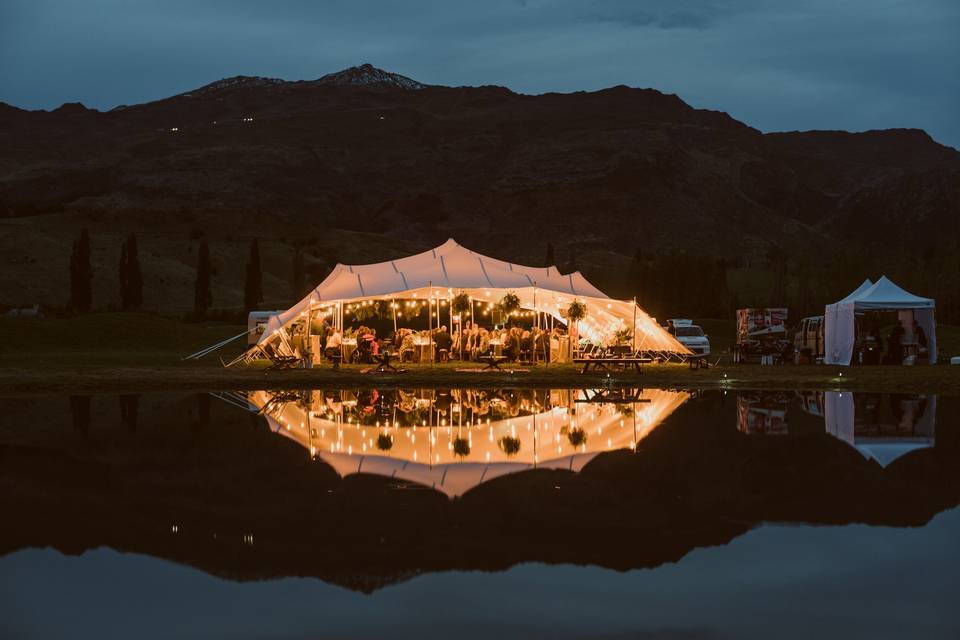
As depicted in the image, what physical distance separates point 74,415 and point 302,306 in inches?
549

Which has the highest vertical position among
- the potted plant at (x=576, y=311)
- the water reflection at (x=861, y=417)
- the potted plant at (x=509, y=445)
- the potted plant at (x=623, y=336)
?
the potted plant at (x=576, y=311)

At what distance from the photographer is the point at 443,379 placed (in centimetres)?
2534

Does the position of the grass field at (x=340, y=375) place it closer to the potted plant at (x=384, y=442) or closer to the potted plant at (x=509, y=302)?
the potted plant at (x=509, y=302)

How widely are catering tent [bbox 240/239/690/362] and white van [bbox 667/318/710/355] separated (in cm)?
383

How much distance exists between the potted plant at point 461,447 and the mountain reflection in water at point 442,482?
0.05 metres

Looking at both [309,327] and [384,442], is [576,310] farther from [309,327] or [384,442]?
[384,442]

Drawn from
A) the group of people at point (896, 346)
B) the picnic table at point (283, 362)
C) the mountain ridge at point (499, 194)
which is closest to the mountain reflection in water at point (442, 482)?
the picnic table at point (283, 362)

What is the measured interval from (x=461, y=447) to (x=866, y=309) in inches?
838

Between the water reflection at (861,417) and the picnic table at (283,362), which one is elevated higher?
the picnic table at (283,362)

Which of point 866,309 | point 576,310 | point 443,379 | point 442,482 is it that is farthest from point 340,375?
point 442,482

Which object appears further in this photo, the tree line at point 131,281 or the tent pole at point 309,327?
the tree line at point 131,281

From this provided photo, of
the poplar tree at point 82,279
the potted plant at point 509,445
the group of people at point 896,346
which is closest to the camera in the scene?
the potted plant at point 509,445

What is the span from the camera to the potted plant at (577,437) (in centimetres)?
1354

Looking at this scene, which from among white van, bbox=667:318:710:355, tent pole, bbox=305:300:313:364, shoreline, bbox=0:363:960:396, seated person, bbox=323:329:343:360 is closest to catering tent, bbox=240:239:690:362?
tent pole, bbox=305:300:313:364
